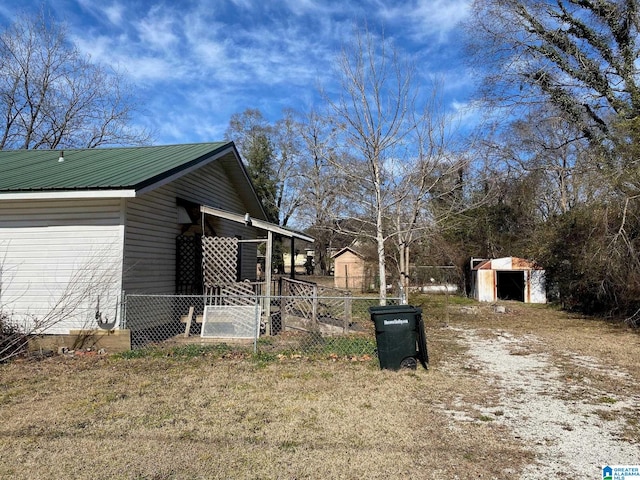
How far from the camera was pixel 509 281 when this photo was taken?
2317 centimetres

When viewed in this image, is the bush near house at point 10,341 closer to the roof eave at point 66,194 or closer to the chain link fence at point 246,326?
the chain link fence at point 246,326

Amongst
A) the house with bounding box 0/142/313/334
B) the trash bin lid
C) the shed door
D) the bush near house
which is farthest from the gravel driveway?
the shed door

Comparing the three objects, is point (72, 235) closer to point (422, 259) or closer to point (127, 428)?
point (127, 428)

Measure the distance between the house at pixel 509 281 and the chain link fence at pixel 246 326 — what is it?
12.6m

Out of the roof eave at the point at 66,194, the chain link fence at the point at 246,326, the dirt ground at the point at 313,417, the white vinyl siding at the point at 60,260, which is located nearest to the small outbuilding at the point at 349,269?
the chain link fence at the point at 246,326

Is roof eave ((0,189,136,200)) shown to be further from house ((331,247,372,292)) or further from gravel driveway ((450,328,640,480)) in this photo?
house ((331,247,372,292))

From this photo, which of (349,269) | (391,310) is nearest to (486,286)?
(349,269)

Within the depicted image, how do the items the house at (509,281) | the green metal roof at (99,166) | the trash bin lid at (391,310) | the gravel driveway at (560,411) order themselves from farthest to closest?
the house at (509,281)
the green metal roof at (99,166)
the trash bin lid at (391,310)
the gravel driveway at (560,411)

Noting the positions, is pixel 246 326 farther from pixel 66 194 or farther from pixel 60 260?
pixel 66 194

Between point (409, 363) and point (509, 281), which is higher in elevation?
point (509, 281)

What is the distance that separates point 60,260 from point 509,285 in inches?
827

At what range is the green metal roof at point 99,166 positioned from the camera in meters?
7.93

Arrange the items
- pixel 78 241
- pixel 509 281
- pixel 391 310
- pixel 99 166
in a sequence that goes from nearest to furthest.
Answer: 1. pixel 391 310
2. pixel 78 241
3. pixel 99 166
4. pixel 509 281

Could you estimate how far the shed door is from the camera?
22.5 m
